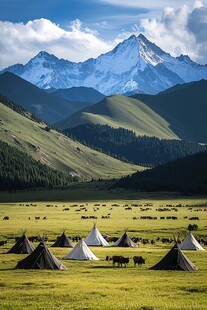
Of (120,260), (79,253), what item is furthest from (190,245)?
(120,260)

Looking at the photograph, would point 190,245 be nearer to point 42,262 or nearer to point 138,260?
point 138,260

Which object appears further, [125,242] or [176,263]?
[125,242]

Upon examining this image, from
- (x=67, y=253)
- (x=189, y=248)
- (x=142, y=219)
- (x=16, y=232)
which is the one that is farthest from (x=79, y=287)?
(x=142, y=219)

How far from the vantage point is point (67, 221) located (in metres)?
129

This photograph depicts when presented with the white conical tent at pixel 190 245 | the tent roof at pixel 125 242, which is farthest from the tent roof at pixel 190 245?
the tent roof at pixel 125 242

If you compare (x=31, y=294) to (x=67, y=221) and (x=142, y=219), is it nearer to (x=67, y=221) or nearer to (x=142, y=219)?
(x=67, y=221)

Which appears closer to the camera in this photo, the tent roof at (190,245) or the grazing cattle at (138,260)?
the grazing cattle at (138,260)

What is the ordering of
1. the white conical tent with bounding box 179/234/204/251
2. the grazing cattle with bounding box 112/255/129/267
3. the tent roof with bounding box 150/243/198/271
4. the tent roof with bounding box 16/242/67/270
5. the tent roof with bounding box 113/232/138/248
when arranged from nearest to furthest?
the tent roof with bounding box 150/243/198/271
the tent roof with bounding box 16/242/67/270
the grazing cattle with bounding box 112/255/129/267
the white conical tent with bounding box 179/234/204/251
the tent roof with bounding box 113/232/138/248

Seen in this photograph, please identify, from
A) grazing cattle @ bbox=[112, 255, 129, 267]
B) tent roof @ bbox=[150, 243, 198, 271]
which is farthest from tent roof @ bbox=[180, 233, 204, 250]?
tent roof @ bbox=[150, 243, 198, 271]

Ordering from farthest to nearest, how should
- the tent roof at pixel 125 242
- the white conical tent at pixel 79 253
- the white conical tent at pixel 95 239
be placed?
the white conical tent at pixel 95 239 → the tent roof at pixel 125 242 → the white conical tent at pixel 79 253

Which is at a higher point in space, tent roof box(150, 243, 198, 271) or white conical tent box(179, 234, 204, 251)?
white conical tent box(179, 234, 204, 251)

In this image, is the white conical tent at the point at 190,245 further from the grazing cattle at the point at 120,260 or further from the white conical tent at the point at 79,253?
the grazing cattle at the point at 120,260

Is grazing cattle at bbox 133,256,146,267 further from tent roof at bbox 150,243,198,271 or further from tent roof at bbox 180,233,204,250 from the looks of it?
tent roof at bbox 180,233,204,250

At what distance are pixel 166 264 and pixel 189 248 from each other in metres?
22.8
